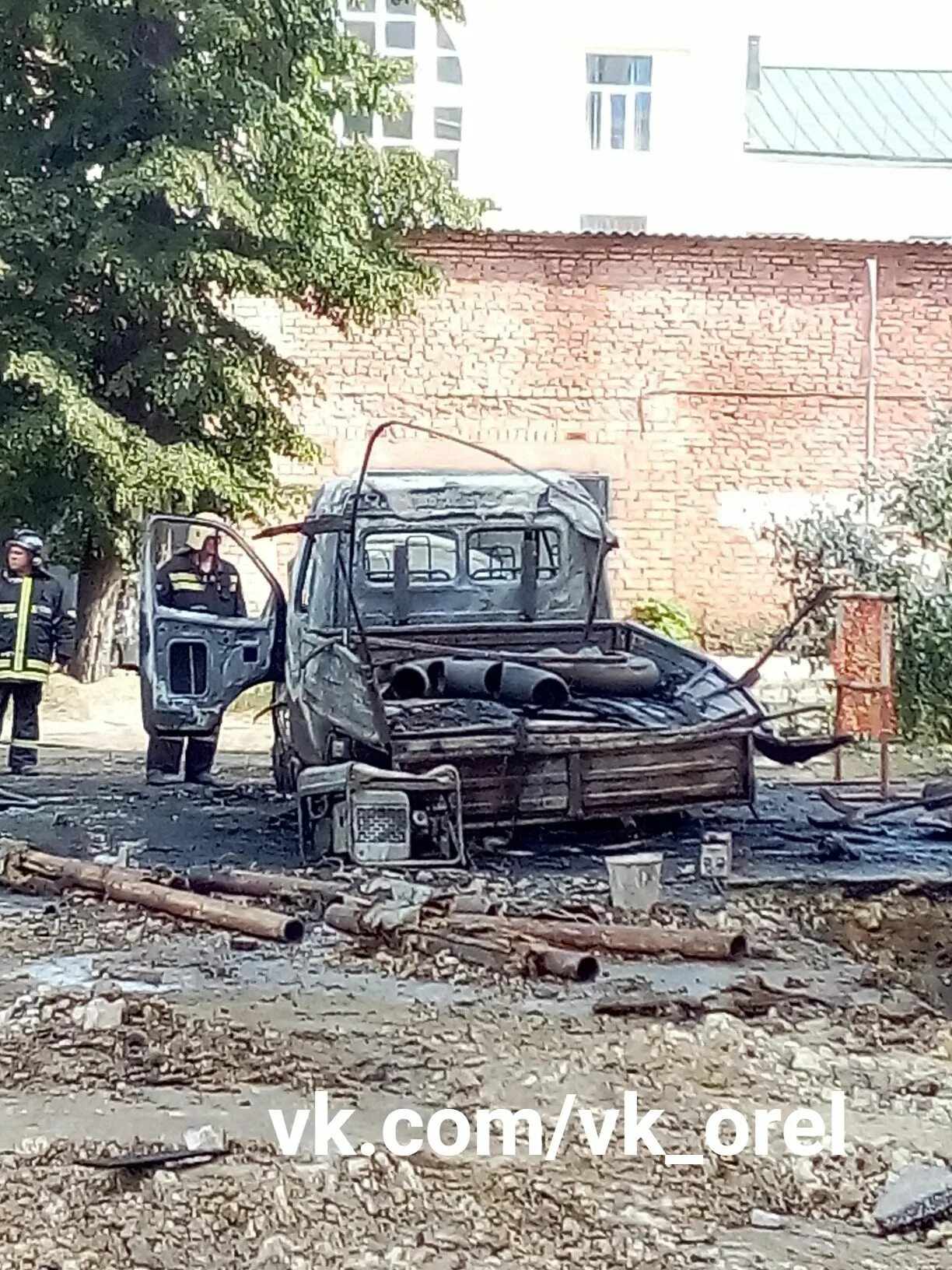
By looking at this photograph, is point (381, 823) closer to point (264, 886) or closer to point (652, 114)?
point (264, 886)

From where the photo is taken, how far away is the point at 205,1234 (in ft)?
14.9

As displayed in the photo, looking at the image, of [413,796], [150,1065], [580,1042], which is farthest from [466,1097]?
[413,796]

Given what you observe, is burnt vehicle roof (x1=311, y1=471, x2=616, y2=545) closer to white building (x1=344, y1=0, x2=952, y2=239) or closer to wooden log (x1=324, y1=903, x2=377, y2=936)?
wooden log (x1=324, y1=903, x2=377, y2=936)

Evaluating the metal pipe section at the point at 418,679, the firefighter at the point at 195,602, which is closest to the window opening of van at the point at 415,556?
the metal pipe section at the point at 418,679

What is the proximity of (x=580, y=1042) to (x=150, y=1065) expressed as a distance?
144cm

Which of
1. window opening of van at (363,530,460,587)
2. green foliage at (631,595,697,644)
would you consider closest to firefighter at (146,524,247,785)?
window opening of van at (363,530,460,587)

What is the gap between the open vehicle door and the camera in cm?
1112

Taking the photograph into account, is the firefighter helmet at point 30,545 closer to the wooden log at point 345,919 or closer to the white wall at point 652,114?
the wooden log at point 345,919

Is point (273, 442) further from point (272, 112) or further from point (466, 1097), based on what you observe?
point (466, 1097)

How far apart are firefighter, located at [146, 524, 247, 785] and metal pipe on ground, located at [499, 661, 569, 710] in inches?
113

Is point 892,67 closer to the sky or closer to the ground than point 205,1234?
closer to the sky

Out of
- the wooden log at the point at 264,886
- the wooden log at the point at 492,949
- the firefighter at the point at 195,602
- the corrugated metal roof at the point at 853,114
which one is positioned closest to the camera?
the wooden log at the point at 492,949

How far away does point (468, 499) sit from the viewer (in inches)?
429

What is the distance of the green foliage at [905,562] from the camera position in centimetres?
1363
